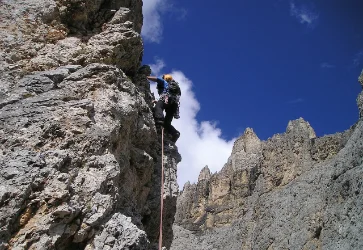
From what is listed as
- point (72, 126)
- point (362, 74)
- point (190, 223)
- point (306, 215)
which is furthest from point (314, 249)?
point (190, 223)

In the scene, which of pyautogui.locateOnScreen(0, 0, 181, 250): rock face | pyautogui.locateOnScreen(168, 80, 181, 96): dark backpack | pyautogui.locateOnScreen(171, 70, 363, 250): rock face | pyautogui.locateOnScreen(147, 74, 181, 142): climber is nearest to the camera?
pyautogui.locateOnScreen(0, 0, 181, 250): rock face

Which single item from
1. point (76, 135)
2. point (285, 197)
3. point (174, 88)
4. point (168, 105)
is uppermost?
point (285, 197)

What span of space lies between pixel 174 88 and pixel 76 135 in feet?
21.1

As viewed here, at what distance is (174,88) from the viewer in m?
12.7

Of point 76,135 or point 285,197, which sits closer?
point 76,135

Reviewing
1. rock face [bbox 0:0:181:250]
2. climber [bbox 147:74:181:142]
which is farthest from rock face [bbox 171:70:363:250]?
rock face [bbox 0:0:181:250]

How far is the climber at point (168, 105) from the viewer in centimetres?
1178

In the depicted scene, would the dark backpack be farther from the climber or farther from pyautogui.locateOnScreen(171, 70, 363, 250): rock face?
pyautogui.locateOnScreen(171, 70, 363, 250): rock face

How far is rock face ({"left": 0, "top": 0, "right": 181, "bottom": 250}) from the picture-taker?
5.53 meters

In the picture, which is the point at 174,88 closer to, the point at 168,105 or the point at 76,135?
the point at 168,105

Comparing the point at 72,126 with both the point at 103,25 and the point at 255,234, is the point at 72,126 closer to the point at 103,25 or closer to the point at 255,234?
the point at 103,25

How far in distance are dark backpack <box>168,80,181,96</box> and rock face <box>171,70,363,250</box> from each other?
9337 mm

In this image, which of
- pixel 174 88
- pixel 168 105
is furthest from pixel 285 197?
pixel 168 105

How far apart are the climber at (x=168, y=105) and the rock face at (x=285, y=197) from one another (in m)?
9.21
